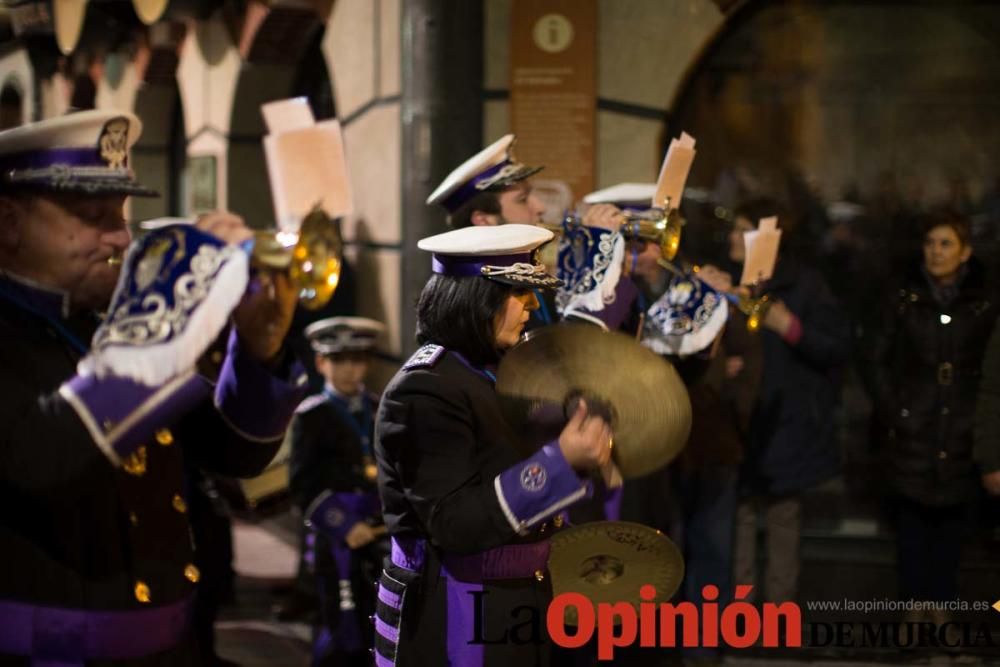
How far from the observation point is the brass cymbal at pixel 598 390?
142 inches

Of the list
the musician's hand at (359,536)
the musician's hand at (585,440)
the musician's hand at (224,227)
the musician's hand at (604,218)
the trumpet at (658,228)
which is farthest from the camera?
the musician's hand at (359,536)

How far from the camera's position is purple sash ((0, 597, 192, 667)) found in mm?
3000

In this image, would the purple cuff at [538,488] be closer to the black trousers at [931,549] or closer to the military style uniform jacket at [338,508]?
the military style uniform jacket at [338,508]

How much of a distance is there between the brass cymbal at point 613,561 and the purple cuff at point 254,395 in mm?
1201

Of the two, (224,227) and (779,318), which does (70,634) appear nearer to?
(224,227)

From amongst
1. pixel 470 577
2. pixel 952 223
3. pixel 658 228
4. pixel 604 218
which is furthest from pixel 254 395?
pixel 952 223

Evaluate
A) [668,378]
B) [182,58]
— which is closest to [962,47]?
[668,378]

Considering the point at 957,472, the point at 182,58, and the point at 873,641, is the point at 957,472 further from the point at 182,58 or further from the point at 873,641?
the point at 182,58

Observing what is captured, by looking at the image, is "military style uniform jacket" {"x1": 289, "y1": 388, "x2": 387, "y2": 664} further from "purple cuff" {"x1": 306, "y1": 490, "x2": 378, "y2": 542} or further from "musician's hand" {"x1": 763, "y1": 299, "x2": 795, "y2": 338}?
"musician's hand" {"x1": 763, "y1": 299, "x2": 795, "y2": 338}

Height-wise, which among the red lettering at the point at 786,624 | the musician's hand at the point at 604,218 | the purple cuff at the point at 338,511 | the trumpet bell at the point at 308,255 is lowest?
the red lettering at the point at 786,624

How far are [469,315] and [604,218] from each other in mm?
1828

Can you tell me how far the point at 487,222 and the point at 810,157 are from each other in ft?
10.9

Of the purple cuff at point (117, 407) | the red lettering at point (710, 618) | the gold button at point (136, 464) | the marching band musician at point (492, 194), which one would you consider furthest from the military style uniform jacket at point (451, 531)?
the red lettering at point (710, 618)

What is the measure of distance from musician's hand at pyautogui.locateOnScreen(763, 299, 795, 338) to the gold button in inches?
171
